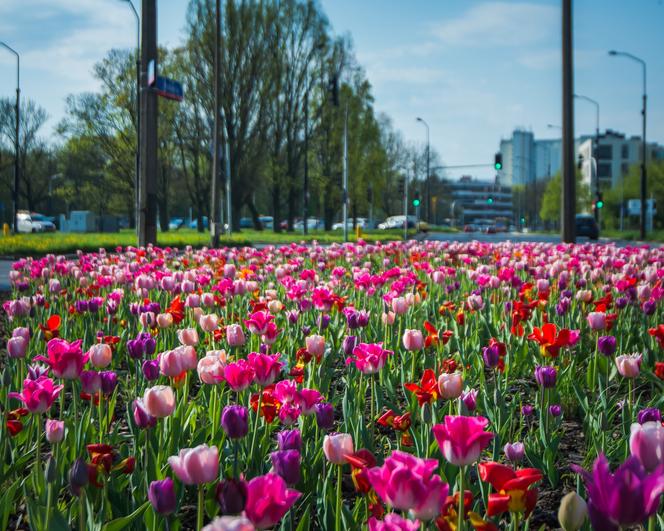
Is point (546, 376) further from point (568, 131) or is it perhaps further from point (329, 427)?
point (568, 131)

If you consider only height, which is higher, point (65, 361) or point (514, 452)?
point (65, 361)

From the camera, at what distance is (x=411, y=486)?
3.71 feet

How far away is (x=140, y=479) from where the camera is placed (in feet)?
6.81

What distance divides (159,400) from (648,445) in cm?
116

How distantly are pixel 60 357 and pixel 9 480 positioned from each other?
17.0 inches

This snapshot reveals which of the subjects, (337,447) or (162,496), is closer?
(162,496)

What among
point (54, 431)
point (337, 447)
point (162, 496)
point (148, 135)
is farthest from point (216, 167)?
point (162, 496)

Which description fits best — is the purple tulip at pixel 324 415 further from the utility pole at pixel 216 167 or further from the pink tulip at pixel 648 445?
the utility pole at pixel 216 167

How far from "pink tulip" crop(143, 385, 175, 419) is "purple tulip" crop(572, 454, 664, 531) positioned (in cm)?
113

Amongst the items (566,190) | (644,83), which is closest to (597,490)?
(566,190)

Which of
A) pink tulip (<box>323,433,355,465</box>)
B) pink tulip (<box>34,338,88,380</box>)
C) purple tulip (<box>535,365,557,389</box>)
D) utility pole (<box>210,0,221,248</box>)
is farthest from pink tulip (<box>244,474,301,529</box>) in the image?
utility pole (<box>210,0,221,248</box>)

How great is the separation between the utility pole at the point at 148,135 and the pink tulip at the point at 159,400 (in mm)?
10976

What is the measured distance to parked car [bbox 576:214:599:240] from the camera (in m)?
38.0

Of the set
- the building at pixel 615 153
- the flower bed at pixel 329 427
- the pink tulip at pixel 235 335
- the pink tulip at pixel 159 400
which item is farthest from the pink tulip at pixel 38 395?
the building at pixel 615 153
